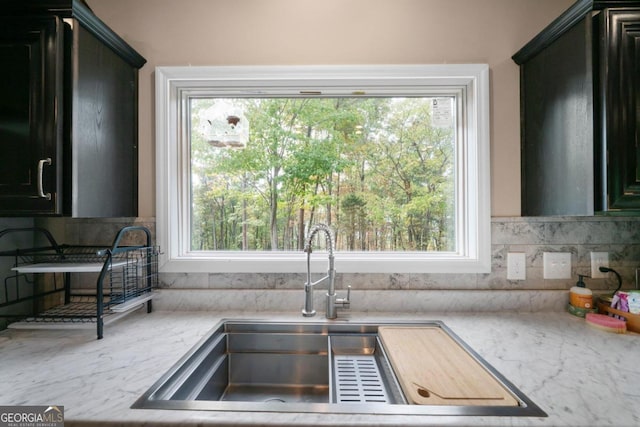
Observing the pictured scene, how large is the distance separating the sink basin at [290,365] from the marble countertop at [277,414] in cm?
6

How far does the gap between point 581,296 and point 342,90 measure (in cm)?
148

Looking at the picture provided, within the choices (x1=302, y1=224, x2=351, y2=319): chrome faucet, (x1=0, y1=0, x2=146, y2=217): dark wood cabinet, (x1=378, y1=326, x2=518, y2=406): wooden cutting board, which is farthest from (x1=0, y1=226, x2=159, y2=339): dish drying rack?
(x1=378, y1=326, x2=518, y2=406): wooden cutting board

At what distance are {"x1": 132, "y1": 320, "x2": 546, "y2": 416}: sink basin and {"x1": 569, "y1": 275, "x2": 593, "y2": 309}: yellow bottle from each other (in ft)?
2.13

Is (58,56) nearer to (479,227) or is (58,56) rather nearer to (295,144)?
(295,144)

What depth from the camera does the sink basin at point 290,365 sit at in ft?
3.05

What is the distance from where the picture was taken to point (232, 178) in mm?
1580

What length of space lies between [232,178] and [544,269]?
1643 millimetres

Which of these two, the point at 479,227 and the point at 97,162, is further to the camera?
the point at 479,227

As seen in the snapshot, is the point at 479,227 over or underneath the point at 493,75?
underneath

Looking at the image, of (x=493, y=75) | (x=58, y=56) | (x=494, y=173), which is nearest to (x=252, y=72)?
(x=58, y=56)

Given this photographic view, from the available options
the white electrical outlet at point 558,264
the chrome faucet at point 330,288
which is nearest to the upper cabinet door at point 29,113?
the chrome faucet at point 330,288

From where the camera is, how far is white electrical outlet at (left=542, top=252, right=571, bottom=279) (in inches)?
55.4

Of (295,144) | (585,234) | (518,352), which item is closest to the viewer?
(518,352)

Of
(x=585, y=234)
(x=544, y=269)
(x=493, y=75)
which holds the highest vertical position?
(x=493, y=75)
